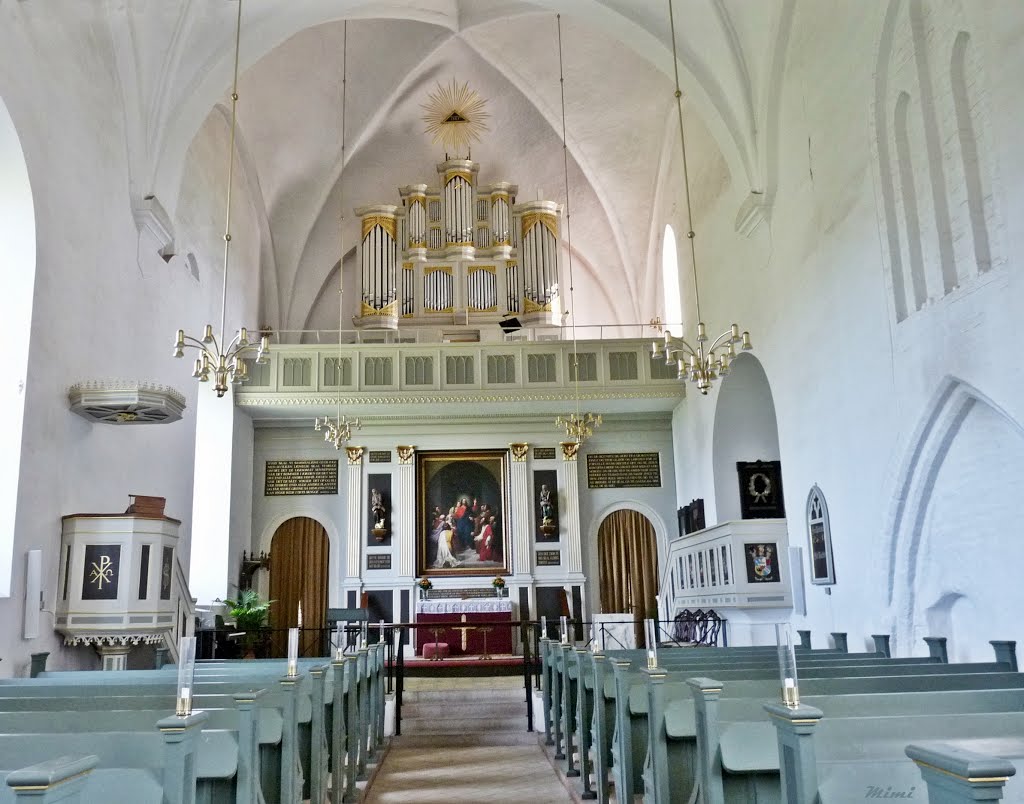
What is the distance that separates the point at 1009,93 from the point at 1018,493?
294 cm

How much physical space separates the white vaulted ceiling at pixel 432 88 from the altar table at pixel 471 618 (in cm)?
649

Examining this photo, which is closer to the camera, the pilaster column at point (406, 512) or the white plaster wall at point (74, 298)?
the white plaster wall at point (74, 298)

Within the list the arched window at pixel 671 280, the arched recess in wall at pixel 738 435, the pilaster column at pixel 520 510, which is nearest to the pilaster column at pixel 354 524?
the pilaster column at pixel 520 510

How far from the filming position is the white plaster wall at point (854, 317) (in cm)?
678

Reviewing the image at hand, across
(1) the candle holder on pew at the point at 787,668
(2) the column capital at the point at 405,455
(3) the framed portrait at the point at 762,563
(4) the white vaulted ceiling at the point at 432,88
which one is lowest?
(1) the candle holder on pew at the point at 787,668

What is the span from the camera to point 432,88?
708 inches

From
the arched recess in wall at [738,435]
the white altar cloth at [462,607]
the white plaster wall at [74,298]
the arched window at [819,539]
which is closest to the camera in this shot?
the white plaster wall at [74,298]

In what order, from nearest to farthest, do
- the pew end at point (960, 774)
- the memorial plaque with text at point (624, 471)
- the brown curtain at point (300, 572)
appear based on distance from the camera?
the pew end at point (960, 774) → the brown curtain at point (300, 572) → the memorial plaque with text at point (624, 471)

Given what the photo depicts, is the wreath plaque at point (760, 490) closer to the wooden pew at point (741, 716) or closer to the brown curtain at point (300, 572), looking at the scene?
the brown curtain at point (300, 572)

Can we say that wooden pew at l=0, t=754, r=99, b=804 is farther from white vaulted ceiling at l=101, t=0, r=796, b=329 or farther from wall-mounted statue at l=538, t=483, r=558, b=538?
wall-mounted statue at l=538, t=483, r=558, b=538

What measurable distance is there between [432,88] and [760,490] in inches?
399

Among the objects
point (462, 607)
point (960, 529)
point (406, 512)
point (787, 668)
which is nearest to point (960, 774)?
point (787, 668)

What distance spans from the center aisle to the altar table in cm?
301

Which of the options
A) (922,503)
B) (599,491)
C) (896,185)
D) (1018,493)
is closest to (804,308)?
(896,185)
